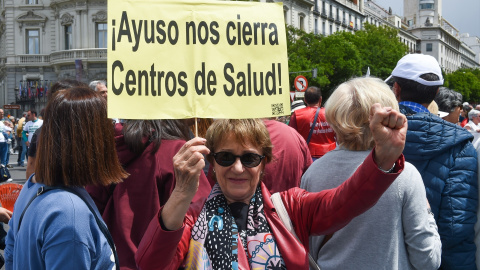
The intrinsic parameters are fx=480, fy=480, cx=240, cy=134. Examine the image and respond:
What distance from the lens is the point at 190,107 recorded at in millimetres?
2094

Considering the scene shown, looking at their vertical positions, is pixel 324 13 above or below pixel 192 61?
above

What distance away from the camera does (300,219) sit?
1980 mm

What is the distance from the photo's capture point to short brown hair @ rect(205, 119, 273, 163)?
2072 millimetres

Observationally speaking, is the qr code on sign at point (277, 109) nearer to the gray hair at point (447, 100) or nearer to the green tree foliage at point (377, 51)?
the gray hair at point (447, 100)

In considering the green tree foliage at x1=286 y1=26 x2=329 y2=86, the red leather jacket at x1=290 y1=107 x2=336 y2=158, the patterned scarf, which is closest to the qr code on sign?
the patterned scarf

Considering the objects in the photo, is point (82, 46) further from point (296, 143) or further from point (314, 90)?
point (296, 143)

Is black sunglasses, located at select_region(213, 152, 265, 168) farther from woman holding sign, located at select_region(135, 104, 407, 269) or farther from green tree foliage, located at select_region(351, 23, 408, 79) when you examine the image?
green tree foliage, located at select_region(351, 23, 408, 79)

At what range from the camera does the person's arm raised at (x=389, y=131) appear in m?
1.74

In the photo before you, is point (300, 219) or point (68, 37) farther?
point (68, 37)

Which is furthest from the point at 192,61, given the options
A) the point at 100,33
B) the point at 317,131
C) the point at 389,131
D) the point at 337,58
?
the point at 100,33

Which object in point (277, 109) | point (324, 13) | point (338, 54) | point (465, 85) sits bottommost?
point (277, 109)

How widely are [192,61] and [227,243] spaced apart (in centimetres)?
79

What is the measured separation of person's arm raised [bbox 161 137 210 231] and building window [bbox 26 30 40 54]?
4045 centimetres

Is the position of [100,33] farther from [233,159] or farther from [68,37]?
[233,159]
